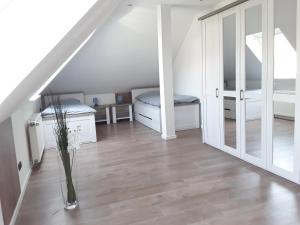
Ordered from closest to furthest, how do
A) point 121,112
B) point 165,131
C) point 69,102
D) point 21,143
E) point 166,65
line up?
point 21,143, point 166,65, point 165,131, point 69,102, point 121,112

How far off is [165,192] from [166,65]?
259 centimetres

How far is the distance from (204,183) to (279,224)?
2.99ft

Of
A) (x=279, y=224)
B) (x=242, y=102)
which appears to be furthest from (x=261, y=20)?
(x=279, y=224)

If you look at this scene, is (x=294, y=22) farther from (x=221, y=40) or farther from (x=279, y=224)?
(x=279, y=224)

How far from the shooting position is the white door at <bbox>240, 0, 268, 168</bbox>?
9.57 ft

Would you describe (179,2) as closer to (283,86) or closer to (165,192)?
(283,86)

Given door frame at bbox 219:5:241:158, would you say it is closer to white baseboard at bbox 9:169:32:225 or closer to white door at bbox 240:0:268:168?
white door at bbox 240:0:268:168

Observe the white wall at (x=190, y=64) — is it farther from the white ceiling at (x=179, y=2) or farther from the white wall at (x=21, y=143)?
the white wall at (x=21, y=143)

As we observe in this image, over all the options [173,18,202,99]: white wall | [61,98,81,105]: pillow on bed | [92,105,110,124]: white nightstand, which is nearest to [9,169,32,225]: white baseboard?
[61,98,81,105]: pillow on bed

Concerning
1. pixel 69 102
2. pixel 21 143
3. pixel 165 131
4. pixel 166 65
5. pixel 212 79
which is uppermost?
pixel 166 65

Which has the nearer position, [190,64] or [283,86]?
[283,86]

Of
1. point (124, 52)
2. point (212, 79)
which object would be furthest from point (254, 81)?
point (124, 52)

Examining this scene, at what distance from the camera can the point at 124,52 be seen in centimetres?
580

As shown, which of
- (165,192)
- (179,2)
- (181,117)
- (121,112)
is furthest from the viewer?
(121,112)
